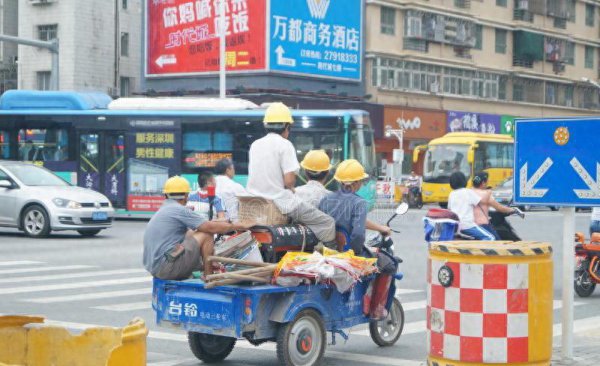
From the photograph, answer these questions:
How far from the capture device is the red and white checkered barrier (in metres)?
6.86

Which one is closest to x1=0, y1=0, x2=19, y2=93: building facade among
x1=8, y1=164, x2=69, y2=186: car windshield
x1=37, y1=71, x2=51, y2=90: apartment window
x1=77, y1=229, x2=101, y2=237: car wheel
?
x1=37, y1=71, x2=51, y2=90: apartment window

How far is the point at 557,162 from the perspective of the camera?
27.1 feet

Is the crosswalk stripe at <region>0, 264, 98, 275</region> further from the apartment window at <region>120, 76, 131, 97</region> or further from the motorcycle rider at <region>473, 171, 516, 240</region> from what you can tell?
the apartment window at <region>120, 76, 131, 97</region>

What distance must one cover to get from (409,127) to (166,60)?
1334 centimetres

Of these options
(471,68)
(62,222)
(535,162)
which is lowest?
(62,222)

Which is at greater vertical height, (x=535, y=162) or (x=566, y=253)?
(x=535, y=162)

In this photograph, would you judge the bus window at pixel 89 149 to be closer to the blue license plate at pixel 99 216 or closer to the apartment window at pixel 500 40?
the blue license plate at pixel 99 216

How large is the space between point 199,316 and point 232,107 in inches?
787

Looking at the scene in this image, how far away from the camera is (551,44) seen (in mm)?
66625

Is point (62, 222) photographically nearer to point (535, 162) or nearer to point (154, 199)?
point (154, 199)

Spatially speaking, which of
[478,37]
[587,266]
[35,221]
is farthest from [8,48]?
[587,266]

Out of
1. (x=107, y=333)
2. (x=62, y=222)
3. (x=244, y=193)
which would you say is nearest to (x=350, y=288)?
(x=244, y=193)

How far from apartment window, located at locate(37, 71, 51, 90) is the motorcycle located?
1547 inches

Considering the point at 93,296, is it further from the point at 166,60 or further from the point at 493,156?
the point at 166,60
